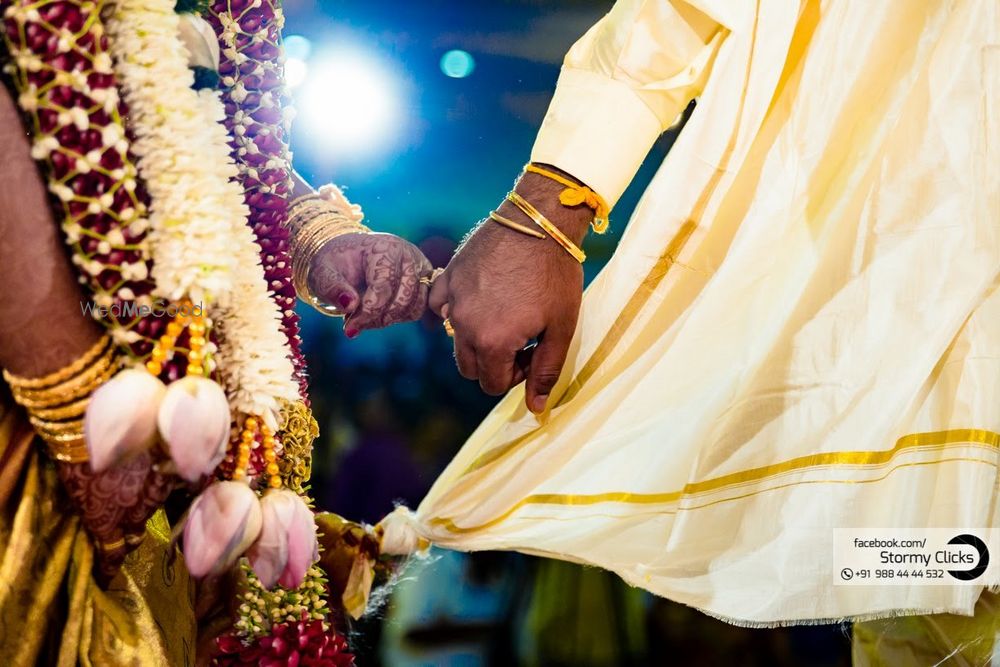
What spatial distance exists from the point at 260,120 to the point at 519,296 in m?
0.38

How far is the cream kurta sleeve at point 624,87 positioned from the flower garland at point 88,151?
586 mm

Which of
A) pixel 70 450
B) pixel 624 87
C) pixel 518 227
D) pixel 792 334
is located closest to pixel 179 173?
pixel 70 450

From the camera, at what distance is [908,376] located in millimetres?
1018

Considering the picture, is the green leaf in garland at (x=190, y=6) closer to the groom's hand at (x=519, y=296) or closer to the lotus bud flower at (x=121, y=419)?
the lotus bud flower at (x=121, y=419)

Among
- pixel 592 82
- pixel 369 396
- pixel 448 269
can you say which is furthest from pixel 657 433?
pixel 369 396

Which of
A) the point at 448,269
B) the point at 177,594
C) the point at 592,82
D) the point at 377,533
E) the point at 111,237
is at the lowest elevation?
the point at 177,594

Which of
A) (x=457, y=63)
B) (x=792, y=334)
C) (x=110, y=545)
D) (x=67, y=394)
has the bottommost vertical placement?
(x=110, y=545)

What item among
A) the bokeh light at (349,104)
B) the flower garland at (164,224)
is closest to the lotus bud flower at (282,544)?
the flower garland at (164,224)

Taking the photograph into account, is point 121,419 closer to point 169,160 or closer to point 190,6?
point 169,160

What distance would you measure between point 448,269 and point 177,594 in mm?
539

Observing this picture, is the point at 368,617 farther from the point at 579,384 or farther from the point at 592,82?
the point at 592,82

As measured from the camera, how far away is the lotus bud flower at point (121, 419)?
0.65 m

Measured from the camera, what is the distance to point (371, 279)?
4.03ft

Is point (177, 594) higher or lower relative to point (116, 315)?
lower
